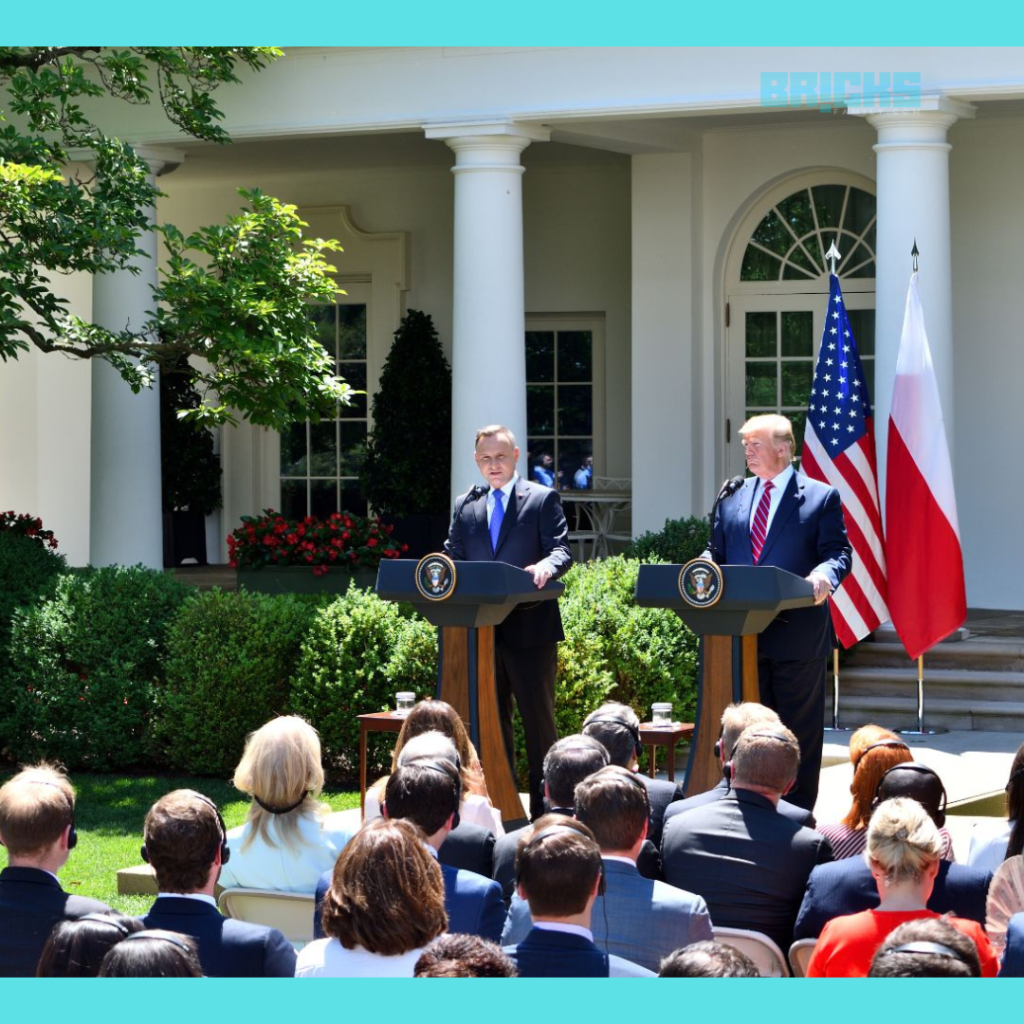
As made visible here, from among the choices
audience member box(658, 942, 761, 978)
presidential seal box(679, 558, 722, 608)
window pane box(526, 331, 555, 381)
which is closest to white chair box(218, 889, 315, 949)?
presidential seal box(679, 558, 722, 608)

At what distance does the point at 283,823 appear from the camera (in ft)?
16.8

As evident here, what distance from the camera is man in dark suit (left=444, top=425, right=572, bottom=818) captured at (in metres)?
7.23

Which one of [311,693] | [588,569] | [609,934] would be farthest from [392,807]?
[588,569]

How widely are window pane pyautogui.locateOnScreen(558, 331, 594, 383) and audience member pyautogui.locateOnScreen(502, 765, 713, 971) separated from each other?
11915 millimetres

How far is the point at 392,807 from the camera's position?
4457 mm

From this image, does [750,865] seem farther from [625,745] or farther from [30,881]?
[30,881]

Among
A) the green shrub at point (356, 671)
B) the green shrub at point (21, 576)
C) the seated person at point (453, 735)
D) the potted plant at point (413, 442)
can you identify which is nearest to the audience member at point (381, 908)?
the seated person at point (453, 735)

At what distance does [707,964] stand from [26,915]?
195 cm

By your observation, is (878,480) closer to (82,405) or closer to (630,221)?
(630,221)

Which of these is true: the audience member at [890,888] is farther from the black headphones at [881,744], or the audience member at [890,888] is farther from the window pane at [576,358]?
the window pane at [576,358]

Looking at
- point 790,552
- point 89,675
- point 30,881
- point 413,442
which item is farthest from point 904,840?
point 413,442

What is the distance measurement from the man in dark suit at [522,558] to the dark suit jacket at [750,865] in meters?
2.53

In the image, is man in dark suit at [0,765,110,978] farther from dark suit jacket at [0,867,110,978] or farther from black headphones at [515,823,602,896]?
black headphones at [515,823,602,896]

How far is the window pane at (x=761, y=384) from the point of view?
14.3 metres
